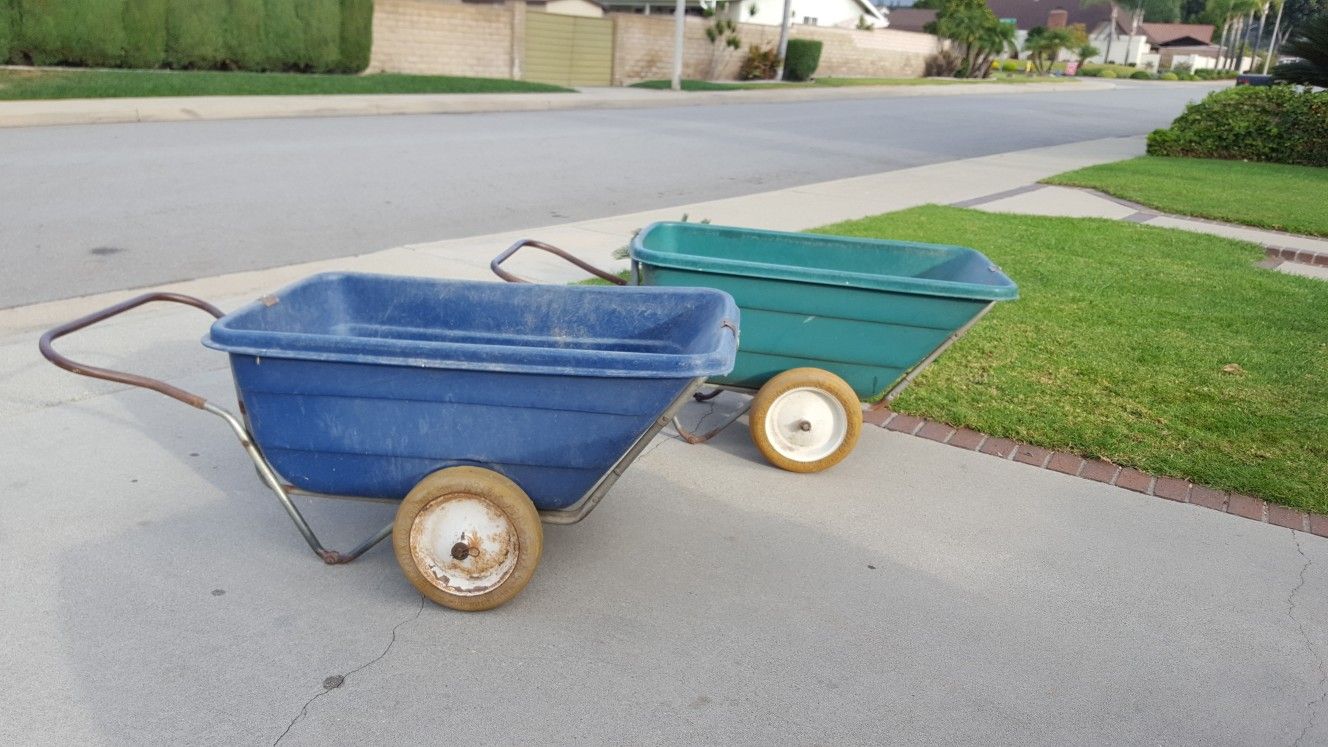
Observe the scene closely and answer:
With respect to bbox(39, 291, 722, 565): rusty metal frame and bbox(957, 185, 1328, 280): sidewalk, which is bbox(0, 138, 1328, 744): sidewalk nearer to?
bbox(39, 291, 722, 565): rusty metal frame

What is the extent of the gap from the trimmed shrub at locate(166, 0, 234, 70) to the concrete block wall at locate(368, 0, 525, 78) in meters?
4.20

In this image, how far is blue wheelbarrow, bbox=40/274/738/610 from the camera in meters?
2.93

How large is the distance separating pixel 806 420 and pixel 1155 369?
7.93ft

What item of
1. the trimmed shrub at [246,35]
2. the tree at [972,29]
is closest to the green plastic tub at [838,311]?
the trimmed shrub at [246,35]

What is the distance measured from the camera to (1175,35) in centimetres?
9800

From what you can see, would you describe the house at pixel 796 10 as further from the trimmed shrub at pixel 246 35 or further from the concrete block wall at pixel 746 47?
the trimmed shrub at pixel 246 35

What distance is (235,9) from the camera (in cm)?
2072

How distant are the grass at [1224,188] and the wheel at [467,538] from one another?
10.0 m

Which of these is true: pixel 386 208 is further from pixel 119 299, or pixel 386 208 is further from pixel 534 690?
pixel 534 690

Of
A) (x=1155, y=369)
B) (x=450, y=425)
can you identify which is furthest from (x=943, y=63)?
(x=450, y=425)

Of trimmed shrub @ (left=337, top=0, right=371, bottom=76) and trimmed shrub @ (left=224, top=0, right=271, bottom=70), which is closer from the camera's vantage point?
trimmed shrub @ (left=224, top=0, right=271, bottom=70)

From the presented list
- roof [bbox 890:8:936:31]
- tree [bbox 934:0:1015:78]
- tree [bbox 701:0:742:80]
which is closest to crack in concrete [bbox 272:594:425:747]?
tree [bbox 701:0:742:80]

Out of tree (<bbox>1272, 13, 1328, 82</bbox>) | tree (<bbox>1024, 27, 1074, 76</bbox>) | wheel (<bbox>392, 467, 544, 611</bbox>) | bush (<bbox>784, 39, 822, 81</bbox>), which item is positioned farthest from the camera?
tree (<bbox>1024, 27, 1074, 76</bbox>)

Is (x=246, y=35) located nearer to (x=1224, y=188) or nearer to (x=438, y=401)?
(x=1224, y=188)
